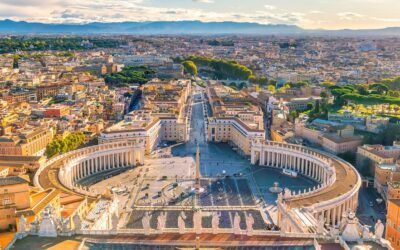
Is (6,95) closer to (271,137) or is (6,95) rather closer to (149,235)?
(271,137)

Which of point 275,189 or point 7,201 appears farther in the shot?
point 275,189

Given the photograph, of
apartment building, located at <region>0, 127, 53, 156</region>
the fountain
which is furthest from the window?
the fountain

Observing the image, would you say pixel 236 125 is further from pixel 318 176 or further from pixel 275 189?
pixel 275 189

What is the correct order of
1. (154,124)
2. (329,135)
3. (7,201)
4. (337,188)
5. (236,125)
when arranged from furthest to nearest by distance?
(236,125), (154,124), (329,135), (337,188), (7,201)

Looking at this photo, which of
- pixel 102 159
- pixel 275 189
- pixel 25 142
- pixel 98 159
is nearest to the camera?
pixel 275 189

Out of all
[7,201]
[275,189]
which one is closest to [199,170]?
[275,189]

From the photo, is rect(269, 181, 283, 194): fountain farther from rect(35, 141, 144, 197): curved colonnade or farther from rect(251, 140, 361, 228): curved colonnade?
rect(35, 141, 144, 197): curved colonnade
